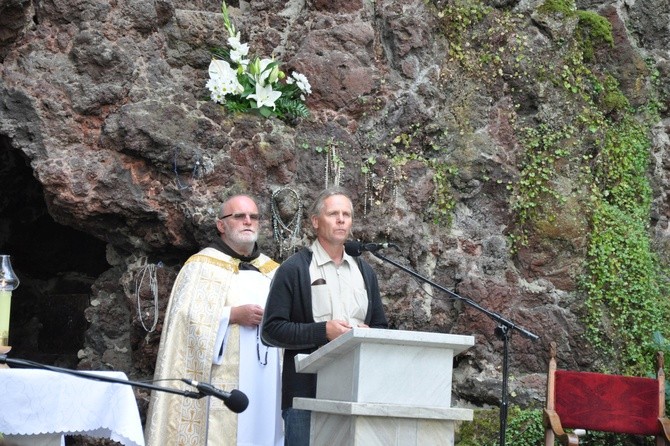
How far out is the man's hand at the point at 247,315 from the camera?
6.42 meters

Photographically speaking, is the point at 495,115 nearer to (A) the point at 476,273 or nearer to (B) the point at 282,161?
(A) the point at 476,273

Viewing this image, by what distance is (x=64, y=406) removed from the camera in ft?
17.2

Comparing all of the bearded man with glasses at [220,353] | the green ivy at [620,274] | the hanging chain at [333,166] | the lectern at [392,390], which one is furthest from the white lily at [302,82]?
the lectern at [392,390]

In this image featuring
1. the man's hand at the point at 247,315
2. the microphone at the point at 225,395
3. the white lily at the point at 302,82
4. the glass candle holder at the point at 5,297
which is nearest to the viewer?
the microphone at the point at 225,395

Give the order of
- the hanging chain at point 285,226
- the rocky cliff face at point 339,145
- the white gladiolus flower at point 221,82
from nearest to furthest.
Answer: the rocky cliff face at point 339,145, the hanging chain at point 285,226, the white gladiolus flower at point 221,82

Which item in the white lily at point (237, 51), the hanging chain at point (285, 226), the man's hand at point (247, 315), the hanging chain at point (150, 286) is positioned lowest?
the man's hand at point (247, 315)

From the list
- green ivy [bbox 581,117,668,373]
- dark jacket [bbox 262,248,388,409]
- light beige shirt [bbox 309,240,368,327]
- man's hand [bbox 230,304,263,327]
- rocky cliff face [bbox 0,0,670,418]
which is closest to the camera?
dark jacket [bbox 262,248,388,409]

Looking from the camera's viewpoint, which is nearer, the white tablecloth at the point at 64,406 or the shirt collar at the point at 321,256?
the white tablecloth at the point at 64,406

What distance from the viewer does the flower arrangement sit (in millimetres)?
7414

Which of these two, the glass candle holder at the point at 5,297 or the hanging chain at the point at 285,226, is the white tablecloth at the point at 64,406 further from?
the hanging chain at the point at 285,226

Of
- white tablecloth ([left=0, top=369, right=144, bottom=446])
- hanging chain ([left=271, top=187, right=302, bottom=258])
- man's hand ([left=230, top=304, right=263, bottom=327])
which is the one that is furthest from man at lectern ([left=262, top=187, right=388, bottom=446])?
hanging chain ([left=271, top=187, right=302, bottom=258])

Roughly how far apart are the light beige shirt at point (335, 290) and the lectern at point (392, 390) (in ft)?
2.43

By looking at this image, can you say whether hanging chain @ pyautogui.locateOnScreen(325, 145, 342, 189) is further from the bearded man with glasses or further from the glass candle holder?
the glass candle holder

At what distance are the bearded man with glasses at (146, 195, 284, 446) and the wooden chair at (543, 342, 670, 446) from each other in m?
1.86
